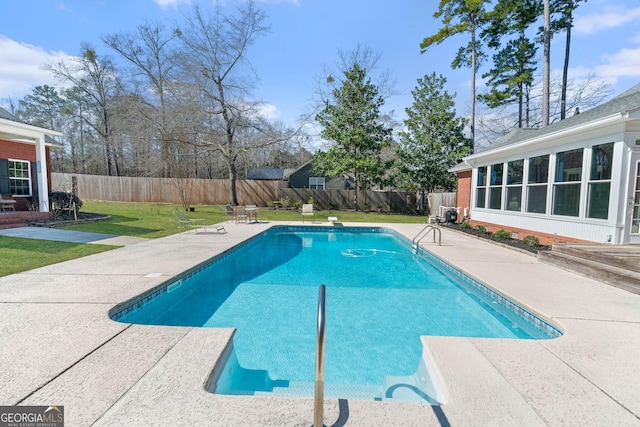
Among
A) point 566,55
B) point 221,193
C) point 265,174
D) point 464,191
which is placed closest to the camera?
point 464,191

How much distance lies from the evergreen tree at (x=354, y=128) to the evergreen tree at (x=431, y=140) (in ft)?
5.37

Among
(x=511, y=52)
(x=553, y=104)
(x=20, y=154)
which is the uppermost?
(x=511, y=52)

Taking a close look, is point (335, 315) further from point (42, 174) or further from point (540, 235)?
point (42, 174)

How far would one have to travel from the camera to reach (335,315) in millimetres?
4738

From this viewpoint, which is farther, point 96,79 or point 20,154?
point 96,79

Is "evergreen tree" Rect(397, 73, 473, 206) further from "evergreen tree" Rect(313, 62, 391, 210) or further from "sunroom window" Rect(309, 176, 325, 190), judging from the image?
"sunroom window" Rect(309, 176, 325, 190)

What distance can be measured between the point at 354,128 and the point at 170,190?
46.6 feet

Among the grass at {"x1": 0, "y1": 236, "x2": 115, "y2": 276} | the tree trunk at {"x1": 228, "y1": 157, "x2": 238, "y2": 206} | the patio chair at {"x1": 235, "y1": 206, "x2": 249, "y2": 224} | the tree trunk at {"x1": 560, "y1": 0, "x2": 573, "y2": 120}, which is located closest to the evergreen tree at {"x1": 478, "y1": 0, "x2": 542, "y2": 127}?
the tree trunk at {"x1": 560, "y1": 0, "x2": 573, "y2": 120}

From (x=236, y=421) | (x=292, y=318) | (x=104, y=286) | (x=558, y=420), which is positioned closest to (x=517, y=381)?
(x=558, y=420)

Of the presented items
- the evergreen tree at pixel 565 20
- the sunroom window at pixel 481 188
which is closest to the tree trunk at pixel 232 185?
the sunroom window at pixel 481 188

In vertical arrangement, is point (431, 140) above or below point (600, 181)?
above

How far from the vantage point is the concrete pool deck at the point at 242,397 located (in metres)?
1.91

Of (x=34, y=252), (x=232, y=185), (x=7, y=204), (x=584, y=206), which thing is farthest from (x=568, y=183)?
(x=7, y=204)

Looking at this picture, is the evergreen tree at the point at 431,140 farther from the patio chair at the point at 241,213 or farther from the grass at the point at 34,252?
the grass at the point at 34,252
